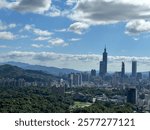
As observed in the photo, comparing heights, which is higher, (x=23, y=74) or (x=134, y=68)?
(x=134, y=68)

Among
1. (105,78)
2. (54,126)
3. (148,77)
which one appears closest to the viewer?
(54,126)

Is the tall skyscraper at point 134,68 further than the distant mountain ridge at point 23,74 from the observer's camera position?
No

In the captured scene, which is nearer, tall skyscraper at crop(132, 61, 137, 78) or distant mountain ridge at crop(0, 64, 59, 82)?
tall skyscraper at crop(132, 61, 137, 78)

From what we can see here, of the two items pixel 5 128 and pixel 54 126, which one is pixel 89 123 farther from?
pixel 5 128

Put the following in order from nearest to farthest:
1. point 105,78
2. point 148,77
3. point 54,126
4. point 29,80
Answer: point 54,126 → point 29,80 → point 105,78 → point 148,77

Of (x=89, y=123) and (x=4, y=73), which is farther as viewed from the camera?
(x=4, y=73)

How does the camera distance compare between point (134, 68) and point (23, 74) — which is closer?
point (134, 68)

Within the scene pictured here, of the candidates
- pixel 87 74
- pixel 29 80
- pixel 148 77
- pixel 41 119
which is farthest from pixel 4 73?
pixel 41 119

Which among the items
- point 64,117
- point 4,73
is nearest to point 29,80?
point 4,73

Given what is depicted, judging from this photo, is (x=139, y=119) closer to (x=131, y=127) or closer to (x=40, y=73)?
(x=131, y=127)

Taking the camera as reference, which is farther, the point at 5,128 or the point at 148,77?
the point at 148,77
